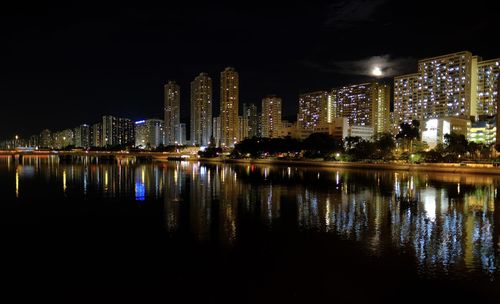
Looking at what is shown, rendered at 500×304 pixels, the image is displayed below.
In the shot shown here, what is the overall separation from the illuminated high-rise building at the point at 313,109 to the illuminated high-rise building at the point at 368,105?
16.1 feet

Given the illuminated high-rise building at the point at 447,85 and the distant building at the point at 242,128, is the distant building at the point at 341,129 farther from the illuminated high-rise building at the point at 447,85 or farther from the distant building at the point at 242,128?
the distant building at the point at 242,128

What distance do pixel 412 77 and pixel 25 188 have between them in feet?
298

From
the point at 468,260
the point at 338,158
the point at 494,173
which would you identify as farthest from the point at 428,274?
the point at 338,158

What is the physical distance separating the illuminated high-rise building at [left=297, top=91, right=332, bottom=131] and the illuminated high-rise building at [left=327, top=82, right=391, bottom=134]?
491 cm

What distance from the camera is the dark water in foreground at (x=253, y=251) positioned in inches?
290

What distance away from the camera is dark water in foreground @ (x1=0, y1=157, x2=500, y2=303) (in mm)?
7359

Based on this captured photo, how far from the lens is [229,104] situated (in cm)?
11544

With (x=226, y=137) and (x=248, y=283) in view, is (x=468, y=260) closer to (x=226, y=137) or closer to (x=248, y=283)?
(x=248, y=283)

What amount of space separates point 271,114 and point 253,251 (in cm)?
12351

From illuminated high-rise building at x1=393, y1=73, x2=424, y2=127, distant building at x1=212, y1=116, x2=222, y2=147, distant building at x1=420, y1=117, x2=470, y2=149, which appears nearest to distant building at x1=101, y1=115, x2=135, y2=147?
distant building at x1=212, y1=116, x2=222, y2=147

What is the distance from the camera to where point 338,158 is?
5866cm

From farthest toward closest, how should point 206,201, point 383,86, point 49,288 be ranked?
point 383,86 → point 206,201 → point 49,288

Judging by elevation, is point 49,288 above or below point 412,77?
below

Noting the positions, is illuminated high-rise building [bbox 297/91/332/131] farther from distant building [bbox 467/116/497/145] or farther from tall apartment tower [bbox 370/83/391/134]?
distant building [bbox 467/116/497/145]
